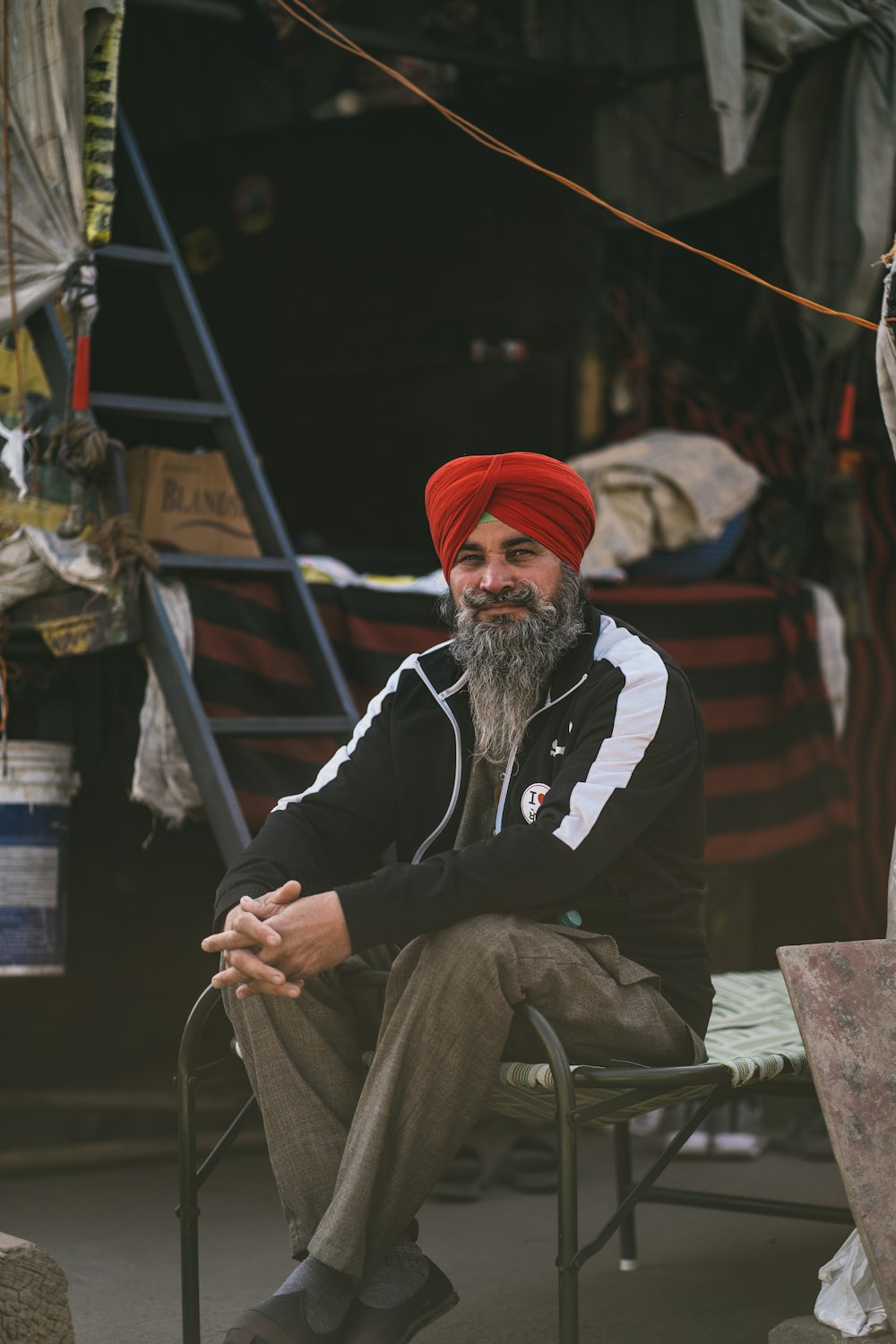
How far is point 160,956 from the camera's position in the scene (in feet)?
17.0

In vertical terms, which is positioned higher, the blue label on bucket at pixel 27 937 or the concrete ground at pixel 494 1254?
the blue label on bucket at pixel 27 937

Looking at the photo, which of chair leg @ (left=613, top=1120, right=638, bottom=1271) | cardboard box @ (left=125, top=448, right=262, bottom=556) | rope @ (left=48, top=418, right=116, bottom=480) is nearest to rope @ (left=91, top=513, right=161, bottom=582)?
rope @ (left=48, top=418, right=116, bottom=480)

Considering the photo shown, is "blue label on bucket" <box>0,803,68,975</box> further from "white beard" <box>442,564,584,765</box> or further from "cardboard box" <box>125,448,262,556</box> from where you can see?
"white beard" <box>442,564,584,765</box>

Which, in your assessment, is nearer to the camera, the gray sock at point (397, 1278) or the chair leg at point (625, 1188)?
the gray sock at point (397, 1278)

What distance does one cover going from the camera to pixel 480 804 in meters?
3.00

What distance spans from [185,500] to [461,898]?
6.77 ft

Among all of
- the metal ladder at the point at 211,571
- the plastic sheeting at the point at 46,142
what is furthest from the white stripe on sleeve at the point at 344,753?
the plastic sheeting at the point at 46,142

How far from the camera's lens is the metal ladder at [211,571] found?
12.5 feet

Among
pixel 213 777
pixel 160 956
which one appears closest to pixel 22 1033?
pixel 160 956

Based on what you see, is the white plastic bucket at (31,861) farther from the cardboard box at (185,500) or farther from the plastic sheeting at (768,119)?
the plastic sheeting at (768,119)

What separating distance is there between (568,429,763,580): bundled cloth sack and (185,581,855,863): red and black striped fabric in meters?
0.16

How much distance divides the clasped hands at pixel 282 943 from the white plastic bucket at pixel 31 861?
1456 mm

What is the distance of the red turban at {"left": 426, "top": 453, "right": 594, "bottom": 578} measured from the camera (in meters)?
3.06

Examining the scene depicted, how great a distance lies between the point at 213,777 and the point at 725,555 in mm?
2567
